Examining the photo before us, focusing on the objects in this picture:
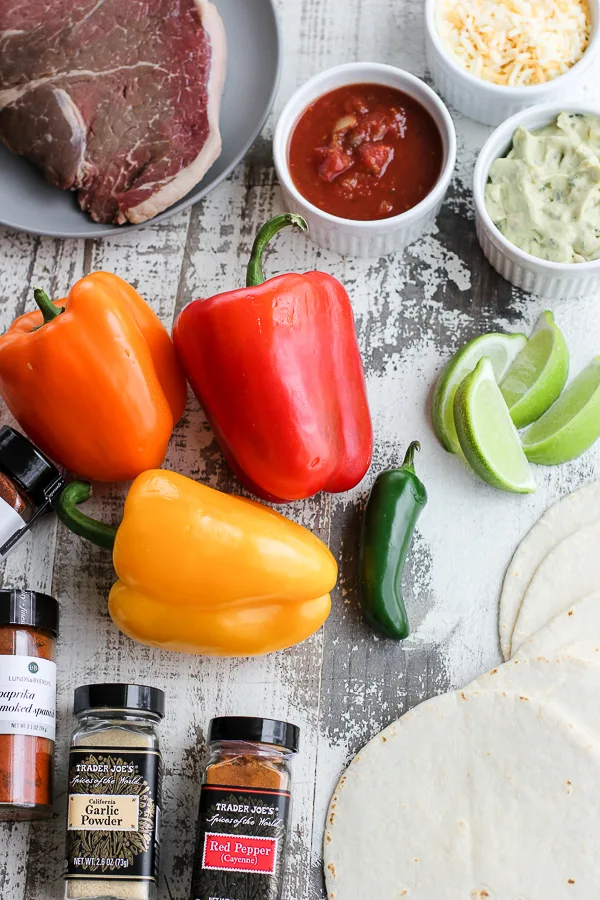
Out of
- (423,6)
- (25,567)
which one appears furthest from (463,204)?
(25,567)

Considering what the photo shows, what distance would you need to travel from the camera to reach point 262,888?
2576 millimetres

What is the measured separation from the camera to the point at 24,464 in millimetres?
2865

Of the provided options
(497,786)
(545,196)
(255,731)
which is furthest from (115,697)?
(545,196)

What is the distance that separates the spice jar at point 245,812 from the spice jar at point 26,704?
0.47 meters

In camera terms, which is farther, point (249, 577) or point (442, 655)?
point (442, 655)

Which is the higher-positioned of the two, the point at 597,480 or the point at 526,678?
the point at 597,480

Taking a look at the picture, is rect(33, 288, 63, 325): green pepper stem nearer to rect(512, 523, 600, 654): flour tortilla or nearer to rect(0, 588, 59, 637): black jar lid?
rect(0, 588, 59, 637): black jar lid

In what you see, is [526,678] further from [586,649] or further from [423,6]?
[423,6]

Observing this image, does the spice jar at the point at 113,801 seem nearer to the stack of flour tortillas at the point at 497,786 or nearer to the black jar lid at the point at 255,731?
the black jar lid at the point at 255,731

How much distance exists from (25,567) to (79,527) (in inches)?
14.7

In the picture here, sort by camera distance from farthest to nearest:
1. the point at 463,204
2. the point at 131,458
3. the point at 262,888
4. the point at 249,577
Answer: the point at 463,204, the point at 131,458, the point at 249,577, the point at 262,888

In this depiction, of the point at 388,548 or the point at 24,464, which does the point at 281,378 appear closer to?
the point at 388,548

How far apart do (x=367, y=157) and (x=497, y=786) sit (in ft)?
6.25

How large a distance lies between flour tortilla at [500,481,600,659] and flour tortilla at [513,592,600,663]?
125 mm
